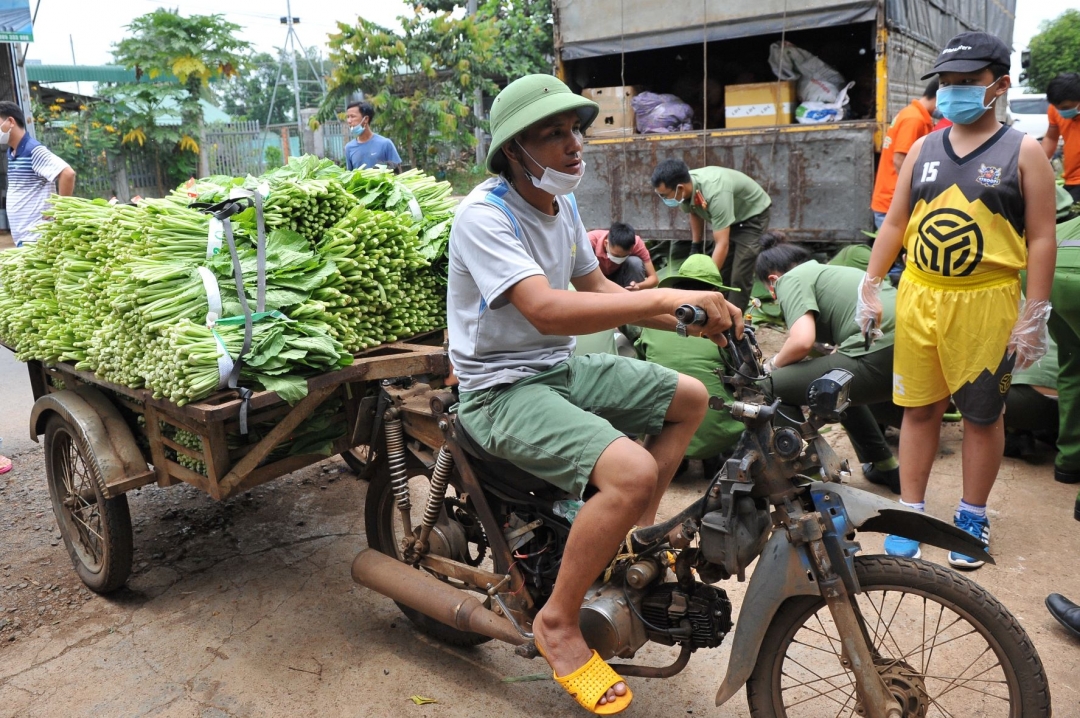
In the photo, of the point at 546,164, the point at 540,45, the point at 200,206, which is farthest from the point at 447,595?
the point at 540,45

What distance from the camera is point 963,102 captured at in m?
3.35

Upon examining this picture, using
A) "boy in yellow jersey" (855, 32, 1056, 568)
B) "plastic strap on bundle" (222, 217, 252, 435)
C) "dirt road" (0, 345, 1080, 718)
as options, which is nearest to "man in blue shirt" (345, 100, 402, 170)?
"dirt road" (0, 345, 1080, 718)

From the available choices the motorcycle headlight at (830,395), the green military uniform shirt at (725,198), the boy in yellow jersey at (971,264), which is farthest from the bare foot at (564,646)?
the green military uniform shirt at (725,198)

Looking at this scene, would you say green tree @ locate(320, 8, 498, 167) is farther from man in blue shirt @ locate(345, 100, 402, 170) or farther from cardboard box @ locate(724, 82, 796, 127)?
cardboard box @ locate(724, 82, 796, 127)

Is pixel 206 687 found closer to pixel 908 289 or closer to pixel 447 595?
pixel 447 595

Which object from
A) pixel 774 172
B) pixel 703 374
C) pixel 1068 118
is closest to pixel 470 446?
pixel 703 374

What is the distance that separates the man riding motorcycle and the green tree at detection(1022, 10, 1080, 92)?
31239mm

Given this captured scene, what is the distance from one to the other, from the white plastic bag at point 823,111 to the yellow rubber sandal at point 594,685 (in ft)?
21.9

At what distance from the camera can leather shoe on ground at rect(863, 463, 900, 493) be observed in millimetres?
4461

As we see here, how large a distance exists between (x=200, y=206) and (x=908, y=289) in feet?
9.69

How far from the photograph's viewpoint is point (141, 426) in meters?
3.68

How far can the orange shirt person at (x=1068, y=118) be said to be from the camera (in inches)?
261

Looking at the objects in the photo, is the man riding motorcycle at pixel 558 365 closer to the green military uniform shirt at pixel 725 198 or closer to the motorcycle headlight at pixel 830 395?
the motorcycle headlight at pixel 830 395

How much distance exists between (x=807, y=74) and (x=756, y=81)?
1310mm
